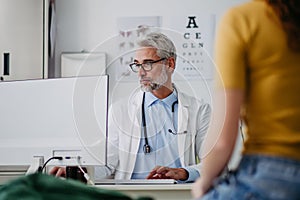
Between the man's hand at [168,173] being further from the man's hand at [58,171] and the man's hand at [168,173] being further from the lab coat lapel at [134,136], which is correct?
the man's hand at [58,171]

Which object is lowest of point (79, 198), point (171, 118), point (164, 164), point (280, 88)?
point (164, 164)

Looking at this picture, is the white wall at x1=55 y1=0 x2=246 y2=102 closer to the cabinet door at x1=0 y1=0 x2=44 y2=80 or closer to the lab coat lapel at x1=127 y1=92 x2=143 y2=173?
the cabinet door at x1=0 y1=0 x2=44 y2=80

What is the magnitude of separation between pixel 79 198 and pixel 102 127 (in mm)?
1214

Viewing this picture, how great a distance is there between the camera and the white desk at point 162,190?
87.6 inches

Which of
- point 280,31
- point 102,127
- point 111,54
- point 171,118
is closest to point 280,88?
point 280,31

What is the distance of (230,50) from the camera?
1.08m

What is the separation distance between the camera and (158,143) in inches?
108

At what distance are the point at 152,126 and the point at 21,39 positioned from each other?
1.40 meters

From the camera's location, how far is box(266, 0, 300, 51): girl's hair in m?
1.08

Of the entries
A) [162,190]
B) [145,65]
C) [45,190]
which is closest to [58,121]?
[162,190]

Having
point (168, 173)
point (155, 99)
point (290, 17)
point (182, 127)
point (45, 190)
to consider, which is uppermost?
point (290, 17)

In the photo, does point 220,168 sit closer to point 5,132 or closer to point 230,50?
point 230,50

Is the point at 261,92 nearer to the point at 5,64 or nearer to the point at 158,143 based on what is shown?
the point at 158,143

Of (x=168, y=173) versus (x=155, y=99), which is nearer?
(x=168, y=173)
